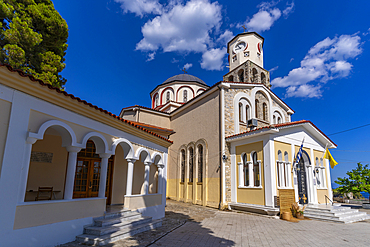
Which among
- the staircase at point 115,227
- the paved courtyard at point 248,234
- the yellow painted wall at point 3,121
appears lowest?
the paved courtyard at point 248,234

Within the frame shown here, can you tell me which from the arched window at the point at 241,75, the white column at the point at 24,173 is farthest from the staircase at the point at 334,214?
the white column at the point at 24,173

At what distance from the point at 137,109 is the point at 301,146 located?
14.3 meters

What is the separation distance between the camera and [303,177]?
14.9 metres

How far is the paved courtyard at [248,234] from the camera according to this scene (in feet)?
22.8

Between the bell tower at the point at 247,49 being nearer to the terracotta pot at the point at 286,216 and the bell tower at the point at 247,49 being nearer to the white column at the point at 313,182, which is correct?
the white column at the point at 313,182

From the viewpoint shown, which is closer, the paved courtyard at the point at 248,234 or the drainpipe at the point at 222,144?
the paved courtyard at the point at 248,234

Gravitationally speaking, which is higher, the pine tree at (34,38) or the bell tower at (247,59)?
the bell tower at (247,59)

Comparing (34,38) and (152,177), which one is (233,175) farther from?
(34,38)

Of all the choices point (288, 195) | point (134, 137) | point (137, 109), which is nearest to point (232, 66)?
point (137, 109)

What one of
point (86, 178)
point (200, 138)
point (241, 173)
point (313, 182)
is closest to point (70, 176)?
point (86, 178)

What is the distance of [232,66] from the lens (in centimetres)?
2250

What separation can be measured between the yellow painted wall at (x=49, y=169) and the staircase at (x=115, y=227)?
2368 millimetres

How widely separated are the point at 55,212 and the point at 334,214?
41.0 ft

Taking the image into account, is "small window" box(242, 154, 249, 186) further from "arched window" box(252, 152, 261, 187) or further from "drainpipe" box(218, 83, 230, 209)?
"drainpipe" box(218, 83, 230, 209)
